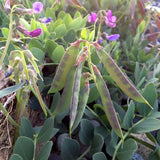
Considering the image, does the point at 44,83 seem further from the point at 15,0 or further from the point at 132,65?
the point at 132,65

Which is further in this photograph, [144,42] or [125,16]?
[125,16]

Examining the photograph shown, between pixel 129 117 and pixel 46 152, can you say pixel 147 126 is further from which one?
pixel 46 152

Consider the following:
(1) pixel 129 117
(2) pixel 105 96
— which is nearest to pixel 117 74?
(2) pixel 105 96

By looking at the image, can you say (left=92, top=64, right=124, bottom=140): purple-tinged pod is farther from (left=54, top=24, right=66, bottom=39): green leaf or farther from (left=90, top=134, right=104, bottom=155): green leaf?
(left=54, top=24, right=66, bottom=39): green leaf

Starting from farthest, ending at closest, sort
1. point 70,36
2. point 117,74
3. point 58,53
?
point 70,36, point 58,53, point 117,74

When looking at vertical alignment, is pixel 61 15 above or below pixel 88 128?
above

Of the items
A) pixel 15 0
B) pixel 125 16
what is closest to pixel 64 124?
pixel 15 0

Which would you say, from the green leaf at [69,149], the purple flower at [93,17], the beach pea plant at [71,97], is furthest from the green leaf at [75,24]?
the green leaf at [69,149]

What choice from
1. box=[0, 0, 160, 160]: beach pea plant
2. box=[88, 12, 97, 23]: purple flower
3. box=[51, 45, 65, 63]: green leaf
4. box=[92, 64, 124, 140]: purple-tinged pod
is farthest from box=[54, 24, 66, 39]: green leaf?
box=[92, 64, 124, 140]: purple-tinged pod
